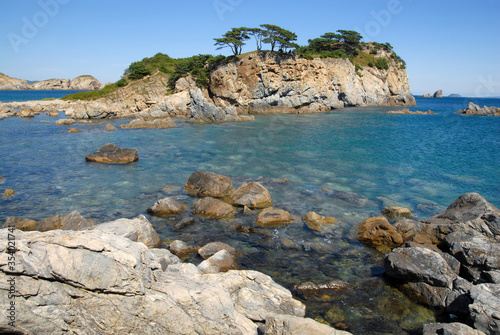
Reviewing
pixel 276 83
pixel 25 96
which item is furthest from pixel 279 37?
pixel 25 96

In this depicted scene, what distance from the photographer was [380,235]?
44.6ft

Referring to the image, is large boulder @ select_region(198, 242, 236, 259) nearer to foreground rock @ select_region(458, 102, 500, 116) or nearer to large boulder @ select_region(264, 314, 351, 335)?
large boulder @ select_region(264, 314, 351, 335)

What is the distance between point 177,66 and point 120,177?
193 feet

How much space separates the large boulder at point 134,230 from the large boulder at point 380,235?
8946mm

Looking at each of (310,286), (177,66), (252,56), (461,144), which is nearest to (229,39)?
(252,56)

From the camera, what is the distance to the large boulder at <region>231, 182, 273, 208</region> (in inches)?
679

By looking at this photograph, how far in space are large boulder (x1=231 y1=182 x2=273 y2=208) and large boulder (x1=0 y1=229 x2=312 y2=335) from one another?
394 inches

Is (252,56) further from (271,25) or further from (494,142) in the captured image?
(494,142)

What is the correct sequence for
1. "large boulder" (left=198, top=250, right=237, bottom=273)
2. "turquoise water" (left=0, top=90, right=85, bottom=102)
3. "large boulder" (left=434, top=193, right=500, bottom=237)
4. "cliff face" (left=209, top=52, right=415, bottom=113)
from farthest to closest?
"turquoise water" (left=0, top=90, right=85, bottom=102)
"cliff face" (left=209, top=52, right=415, bottom=113)
"large boulder" (left=434, top=193, right=500, bottom=237)
"large boulder" (left=198, top=250, right=237, bottom=273)

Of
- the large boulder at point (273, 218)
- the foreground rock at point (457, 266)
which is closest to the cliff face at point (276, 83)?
the large boulder at point (273, 218)

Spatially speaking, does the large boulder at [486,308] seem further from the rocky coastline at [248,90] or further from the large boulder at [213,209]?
the rocky coastline at [248,90]

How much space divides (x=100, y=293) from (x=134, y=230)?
20.0 ft

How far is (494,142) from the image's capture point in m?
41.8

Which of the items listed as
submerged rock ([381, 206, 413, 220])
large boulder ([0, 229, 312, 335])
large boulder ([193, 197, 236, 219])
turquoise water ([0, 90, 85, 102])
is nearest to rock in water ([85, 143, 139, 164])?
large boulder ([193, 197, 236, 219])
